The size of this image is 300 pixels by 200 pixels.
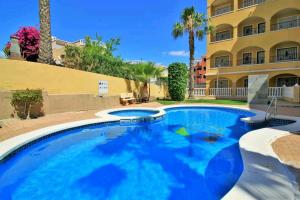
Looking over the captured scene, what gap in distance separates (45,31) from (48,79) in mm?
3349

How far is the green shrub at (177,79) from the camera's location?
19.9 m

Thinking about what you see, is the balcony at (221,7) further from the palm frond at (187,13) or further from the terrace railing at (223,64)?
the terrace railing at (223,64)

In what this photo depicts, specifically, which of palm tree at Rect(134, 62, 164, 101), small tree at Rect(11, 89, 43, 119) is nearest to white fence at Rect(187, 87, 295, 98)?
palm tree at Rect(134, 62, 164, 101)

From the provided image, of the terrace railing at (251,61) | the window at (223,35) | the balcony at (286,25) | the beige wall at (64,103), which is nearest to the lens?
the beige wall at (64,103)

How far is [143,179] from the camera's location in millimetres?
4730

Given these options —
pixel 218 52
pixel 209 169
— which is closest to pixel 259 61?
pixel 218 52

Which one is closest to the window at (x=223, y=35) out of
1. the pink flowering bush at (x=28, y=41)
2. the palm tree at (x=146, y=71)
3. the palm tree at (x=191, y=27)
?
the palm tree at (x=191, y=27)

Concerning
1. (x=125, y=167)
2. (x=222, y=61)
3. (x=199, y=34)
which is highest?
(x=199, y=34)

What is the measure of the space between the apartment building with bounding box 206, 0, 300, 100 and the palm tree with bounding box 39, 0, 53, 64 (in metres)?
18.3

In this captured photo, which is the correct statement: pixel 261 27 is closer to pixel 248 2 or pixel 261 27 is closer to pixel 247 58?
pixel 248 2

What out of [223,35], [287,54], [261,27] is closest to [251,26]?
[261,27]

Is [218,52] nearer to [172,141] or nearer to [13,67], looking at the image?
[172,141]

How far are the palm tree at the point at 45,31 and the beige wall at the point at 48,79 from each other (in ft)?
3.75

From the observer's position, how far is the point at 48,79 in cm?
1216
